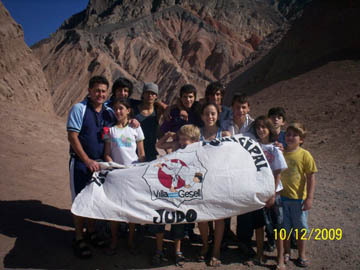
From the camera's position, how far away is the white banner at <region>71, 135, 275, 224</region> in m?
3.05

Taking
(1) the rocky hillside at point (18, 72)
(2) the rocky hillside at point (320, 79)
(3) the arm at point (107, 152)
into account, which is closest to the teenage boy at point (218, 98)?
(3) the arm at point (107, 152)

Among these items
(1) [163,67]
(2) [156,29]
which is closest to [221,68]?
(1) [163,67]

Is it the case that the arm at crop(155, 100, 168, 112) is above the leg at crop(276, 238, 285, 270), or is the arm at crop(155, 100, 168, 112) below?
above

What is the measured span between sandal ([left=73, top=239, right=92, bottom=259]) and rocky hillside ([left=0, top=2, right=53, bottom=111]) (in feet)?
31.8

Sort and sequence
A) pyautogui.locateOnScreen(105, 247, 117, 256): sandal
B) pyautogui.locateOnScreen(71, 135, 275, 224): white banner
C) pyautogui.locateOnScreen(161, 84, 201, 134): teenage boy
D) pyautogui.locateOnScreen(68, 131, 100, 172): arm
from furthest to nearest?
pyautogui.locateOnScreen(161, 84, 201, 134): teenage boy < pyautogui.locateOnScreen(105, 247, 117, 256): sandal < pyautogui.locateOnScreen(68, 131, 100, 172): arm < pyautogui.locateOnScreen(71, 135, 275, 224): white banner

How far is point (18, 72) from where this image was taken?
38.8 feet

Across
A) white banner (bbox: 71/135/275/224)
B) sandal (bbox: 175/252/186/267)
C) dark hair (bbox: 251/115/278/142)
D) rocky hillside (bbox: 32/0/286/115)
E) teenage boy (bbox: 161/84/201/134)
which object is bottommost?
sandal (bbox: 175/252/186/267)

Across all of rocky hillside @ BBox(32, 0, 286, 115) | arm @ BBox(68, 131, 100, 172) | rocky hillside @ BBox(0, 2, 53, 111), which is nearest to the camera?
arm @ BBox(68, 131, 100, 172)

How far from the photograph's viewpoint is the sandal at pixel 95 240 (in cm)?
352

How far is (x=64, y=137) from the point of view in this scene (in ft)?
33.6

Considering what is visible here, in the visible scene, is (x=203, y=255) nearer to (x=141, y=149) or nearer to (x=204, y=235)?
(x=204, y=235)

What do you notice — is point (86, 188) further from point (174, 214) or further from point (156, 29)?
point (156, 29)

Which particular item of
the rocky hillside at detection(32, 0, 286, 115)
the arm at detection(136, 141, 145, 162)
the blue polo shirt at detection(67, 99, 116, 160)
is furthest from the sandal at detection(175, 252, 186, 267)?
the rocky hillside at detection(32, 0, 286, 115)

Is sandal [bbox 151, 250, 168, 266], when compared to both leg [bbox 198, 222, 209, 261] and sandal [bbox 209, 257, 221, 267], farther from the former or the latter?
sandal [bbox 209, 257, 221, 267]
